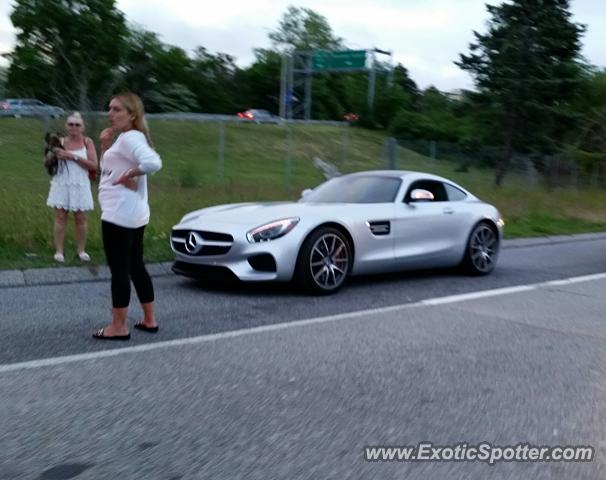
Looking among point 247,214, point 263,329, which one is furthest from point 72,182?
point 263,329

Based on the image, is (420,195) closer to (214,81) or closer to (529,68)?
(529,68)

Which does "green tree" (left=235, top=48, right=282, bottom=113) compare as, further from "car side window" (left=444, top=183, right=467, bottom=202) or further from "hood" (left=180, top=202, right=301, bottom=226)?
"hood" (left=180, top=202, right=301, bottom=226)

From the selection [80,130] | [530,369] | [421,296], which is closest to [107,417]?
[530,369]

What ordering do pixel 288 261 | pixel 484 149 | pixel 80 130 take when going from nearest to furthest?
pixel 288 261 < pixel 80 130 < pixel 484 149

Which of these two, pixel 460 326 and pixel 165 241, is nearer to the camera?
pixel 460 326

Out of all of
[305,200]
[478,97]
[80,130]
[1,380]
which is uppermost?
[478,97]

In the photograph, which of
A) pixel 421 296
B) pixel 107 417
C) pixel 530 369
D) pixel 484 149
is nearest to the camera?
pixel 107 417

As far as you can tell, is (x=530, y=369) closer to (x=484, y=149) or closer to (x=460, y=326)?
(x=460, y=326)

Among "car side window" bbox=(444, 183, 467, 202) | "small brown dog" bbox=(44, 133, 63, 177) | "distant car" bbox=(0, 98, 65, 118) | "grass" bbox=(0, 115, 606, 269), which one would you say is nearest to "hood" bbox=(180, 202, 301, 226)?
"grass" bbox=(0, 115, 606, 269)

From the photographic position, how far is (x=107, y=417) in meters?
4.27

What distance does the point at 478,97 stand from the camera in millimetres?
36906

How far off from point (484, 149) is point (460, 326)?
2720 cm

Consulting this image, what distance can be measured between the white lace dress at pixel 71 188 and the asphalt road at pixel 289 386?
1215 mm

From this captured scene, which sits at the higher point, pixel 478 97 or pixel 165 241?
pixel 478 97
